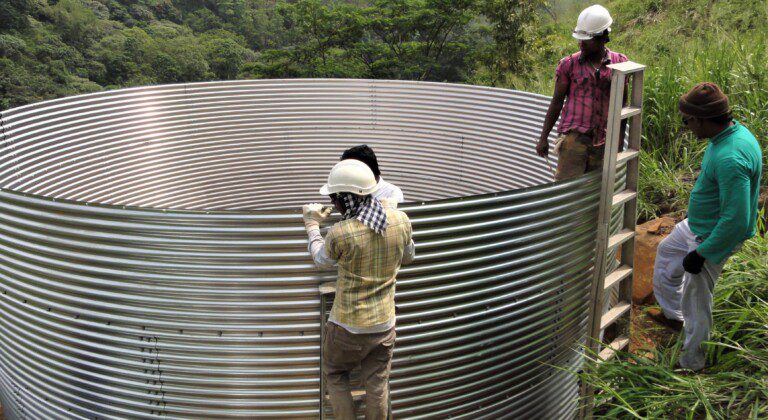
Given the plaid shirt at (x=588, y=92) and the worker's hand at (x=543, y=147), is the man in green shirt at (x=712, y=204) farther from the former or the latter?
the worker's hand at (x=543, y=147)

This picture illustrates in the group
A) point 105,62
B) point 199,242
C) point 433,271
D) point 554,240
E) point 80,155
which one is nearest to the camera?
point 199,242

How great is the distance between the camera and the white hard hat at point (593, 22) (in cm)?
436

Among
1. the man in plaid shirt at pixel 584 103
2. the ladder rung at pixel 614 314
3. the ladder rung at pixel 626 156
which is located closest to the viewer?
the ladder rung at pixel 626 156

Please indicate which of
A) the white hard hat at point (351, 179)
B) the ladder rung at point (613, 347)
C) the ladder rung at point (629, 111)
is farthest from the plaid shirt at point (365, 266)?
the ladder rung at point (613, 347)

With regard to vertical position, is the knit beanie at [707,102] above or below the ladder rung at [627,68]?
below

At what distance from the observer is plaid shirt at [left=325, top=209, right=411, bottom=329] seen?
298 cm

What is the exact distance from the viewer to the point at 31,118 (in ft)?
21.7

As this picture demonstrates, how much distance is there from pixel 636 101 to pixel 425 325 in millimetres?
1848

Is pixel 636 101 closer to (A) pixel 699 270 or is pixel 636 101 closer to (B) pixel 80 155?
(A) pixel 699 270

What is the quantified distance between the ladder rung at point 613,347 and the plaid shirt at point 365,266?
5.97 feet

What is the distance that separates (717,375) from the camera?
12.2 ft

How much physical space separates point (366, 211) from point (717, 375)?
2156 mm

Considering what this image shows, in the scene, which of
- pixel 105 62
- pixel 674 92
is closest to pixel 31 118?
pixel 674 92

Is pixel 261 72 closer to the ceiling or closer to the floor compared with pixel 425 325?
closer to the floor
